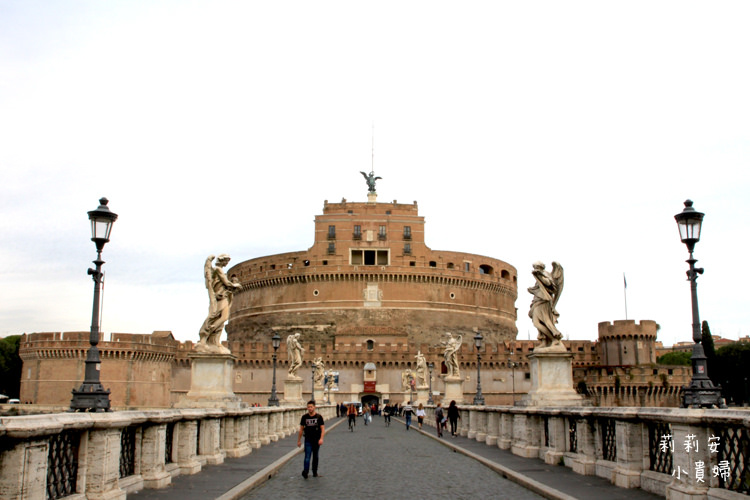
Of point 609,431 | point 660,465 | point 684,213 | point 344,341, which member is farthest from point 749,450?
point 344,341

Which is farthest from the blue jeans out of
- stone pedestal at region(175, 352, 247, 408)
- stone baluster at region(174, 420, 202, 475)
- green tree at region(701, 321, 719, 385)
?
green tree at region(701, 321, 719, 385)

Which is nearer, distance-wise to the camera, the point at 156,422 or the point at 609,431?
the point at 156,422

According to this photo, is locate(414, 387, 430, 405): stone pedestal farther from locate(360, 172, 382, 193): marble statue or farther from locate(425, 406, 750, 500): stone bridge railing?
locate(360, 172, 382, 193): marble statue

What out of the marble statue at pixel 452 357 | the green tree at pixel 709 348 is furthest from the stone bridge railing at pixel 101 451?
the green tree at pixel 709 348

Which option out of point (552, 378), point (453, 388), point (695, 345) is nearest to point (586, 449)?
point (695, 345)

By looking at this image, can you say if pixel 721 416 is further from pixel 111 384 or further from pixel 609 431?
pixel 111 384

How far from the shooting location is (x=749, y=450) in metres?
6.06

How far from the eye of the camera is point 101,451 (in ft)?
21.3

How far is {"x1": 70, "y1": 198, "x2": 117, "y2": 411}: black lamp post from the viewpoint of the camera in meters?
9.16

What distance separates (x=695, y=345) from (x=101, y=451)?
7434mm

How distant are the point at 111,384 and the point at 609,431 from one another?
5904cm

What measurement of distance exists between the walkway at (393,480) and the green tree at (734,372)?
64.2 metres

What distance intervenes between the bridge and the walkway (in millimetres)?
25

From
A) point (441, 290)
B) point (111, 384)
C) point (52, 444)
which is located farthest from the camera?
point (441, 290)
